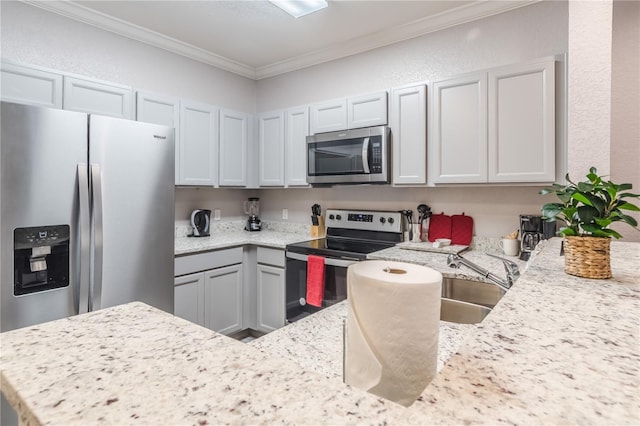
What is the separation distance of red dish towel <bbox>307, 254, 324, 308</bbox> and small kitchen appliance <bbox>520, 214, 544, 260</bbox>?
4.60 feet

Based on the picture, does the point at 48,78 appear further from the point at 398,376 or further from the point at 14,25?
the point at 398,376

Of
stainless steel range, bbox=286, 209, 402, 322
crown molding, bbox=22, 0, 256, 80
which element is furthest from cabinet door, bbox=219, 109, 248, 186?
stainless steel range, bbox=286, 209, 402, 322

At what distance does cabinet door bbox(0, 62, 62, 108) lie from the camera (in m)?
2.05

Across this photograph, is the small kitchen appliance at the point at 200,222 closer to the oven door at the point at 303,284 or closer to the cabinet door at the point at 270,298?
the cabinet door at the point at 270,298

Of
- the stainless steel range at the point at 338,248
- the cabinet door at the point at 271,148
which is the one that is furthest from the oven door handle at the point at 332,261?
the cabinet door at the point at 271,148

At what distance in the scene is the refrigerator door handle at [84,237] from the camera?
1839 millimetres

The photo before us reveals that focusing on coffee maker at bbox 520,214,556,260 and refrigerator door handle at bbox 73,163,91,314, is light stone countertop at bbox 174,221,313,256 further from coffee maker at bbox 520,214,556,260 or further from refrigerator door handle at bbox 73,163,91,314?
coffee maker at bbox 520,214,556,260

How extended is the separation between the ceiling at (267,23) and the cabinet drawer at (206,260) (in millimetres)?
1889

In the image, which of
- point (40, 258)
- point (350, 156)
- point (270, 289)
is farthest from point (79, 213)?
point (350, 156)

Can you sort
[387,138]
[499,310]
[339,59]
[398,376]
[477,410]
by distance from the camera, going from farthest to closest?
[339,59]
[387,138]
[499,310]
[398,376]
[477,410]

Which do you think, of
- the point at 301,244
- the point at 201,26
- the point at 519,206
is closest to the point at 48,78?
the point at 201,26

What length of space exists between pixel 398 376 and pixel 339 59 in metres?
3.29

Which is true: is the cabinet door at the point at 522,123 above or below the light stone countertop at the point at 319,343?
above

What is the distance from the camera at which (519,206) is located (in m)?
2.41
